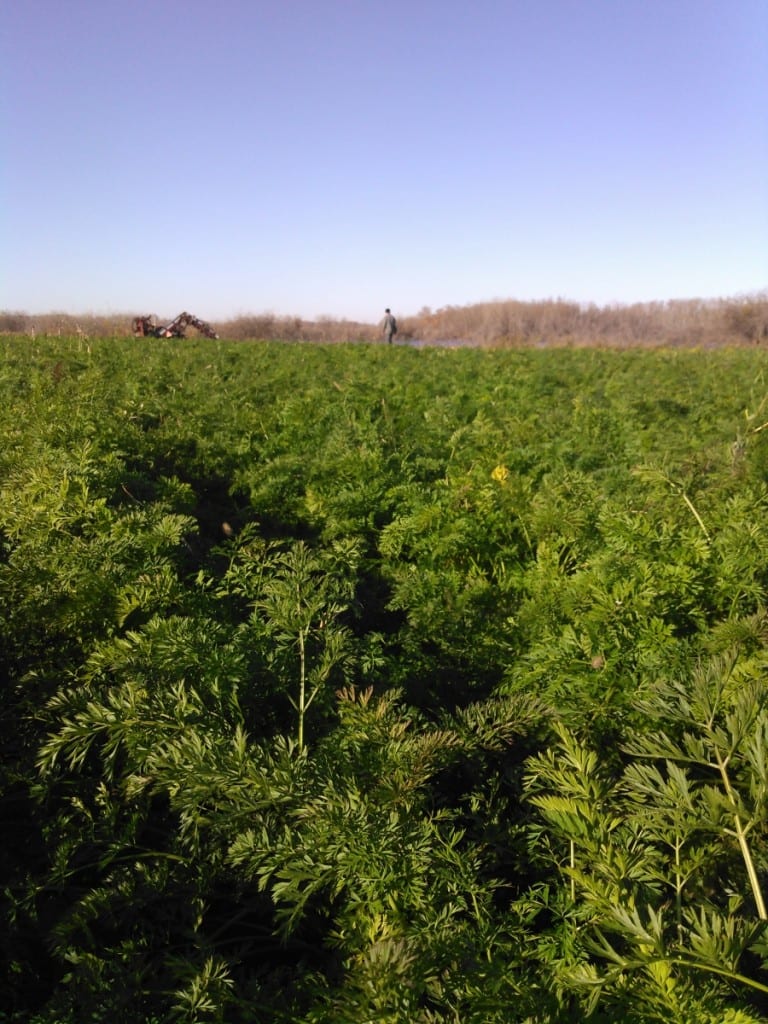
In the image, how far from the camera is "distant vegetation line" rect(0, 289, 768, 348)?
42906 mm

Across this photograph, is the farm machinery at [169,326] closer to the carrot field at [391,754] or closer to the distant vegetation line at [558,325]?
the distant vegetation line at [558,325]

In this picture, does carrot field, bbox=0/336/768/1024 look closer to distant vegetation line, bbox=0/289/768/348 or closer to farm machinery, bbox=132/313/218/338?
farm machinery, bbox=132/313/218/338

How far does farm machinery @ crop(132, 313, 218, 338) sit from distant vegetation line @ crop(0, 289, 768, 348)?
25.3 feet

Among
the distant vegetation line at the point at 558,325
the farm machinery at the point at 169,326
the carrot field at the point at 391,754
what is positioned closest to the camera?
the carrot field at the point at 391,754

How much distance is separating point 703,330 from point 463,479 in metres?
45.7

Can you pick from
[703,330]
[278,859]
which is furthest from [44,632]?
[703,330]

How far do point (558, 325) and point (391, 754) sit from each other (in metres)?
50.3

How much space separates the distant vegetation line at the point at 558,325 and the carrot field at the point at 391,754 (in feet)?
122

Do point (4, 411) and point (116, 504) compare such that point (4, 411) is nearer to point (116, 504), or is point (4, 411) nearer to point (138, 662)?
point (116, 504)

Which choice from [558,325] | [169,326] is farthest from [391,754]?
[558,325]

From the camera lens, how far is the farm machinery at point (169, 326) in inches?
1115

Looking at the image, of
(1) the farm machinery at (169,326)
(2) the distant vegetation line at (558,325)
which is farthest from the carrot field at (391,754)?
(2) the distant vegetation line at (558,325)

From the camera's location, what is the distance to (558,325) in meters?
48.4

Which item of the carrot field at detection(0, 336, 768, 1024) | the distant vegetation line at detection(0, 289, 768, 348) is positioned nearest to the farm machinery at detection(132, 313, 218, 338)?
the distant vegetation line at detection(0, 289, 768, 348)
